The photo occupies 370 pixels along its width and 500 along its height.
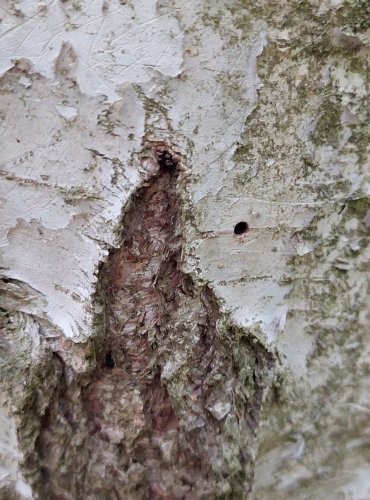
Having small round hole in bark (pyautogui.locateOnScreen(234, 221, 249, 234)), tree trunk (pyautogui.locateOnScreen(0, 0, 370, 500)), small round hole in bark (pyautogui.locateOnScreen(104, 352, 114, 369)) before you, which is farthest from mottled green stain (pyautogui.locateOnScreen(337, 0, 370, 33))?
small round hole in bark (pyautogui.locateOnScreen(104, 352, 114, 369))

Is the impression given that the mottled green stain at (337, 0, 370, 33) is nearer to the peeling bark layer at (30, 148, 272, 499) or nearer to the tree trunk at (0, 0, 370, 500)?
the tree trunk at (0, 0, 370, 500)

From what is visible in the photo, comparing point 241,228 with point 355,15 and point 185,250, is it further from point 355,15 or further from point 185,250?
point 355,15

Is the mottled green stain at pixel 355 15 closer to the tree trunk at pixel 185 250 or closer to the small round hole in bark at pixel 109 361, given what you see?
the tree trunk at pixel 185 250

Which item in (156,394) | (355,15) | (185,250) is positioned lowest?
(156,394)

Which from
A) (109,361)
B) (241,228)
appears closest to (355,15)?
(241,228)

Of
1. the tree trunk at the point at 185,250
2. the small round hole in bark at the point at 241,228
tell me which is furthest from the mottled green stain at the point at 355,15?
the small round hole in bark at the point at 241,228

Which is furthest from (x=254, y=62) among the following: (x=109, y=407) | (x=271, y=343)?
(x=109, y=407)

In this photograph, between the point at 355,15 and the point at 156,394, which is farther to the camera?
the point at 156,394
